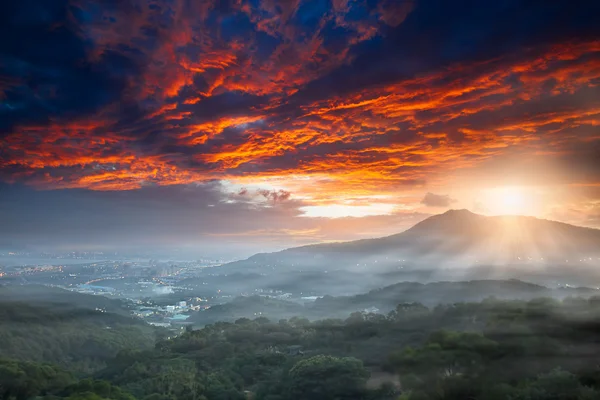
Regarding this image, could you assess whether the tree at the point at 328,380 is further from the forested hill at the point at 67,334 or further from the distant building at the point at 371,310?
the distant building at the point at 371,310

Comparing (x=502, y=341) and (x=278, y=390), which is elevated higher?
(x=502, y=341)

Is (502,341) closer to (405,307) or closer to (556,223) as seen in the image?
(405,307)

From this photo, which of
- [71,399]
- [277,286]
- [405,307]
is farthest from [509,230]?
[71,399]

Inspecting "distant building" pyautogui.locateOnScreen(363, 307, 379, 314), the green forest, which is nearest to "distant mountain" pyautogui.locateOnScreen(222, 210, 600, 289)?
Result: "distant building" pyautogui.locateOnScreen(363, 307, 379, 314)

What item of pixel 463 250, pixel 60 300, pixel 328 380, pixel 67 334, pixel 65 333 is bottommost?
pixel 67 334

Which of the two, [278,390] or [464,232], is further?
[464,232]

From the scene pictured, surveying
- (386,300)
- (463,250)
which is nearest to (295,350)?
(386,300)

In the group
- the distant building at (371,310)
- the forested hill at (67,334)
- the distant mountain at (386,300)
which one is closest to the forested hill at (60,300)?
the forested hill at (67,334)

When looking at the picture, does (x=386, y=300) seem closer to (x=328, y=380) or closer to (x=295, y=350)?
(x=295, y=350)
